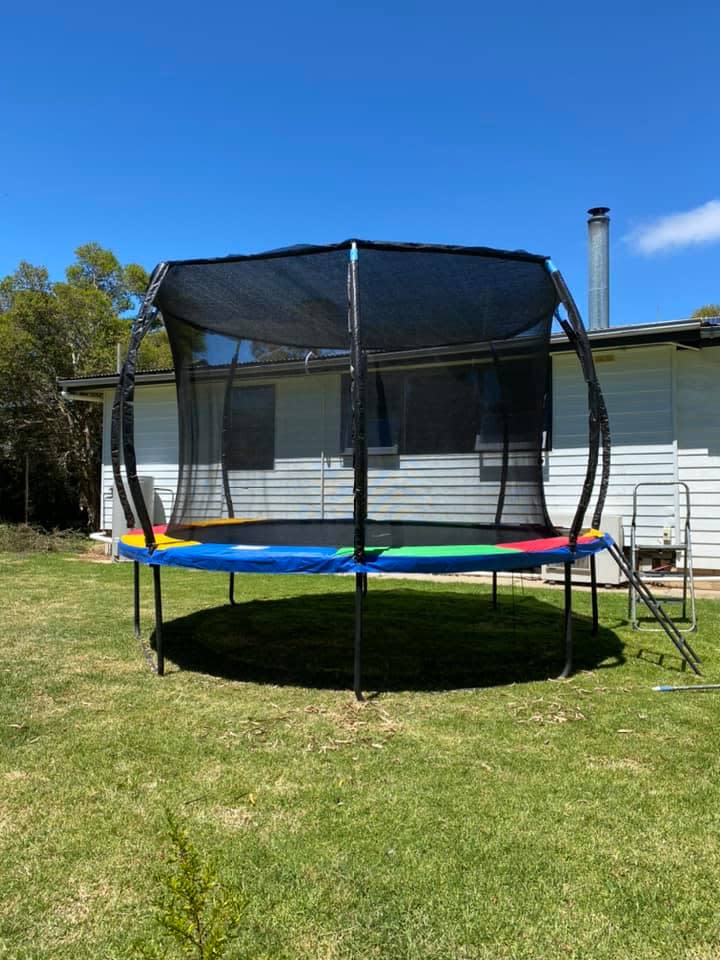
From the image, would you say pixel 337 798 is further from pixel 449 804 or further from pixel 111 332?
pixel 111 332

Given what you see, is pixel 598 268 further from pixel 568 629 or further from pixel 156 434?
pixel 156 434

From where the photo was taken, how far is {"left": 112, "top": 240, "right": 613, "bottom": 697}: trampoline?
3613mm

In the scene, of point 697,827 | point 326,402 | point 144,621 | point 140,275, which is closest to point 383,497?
point 326,402

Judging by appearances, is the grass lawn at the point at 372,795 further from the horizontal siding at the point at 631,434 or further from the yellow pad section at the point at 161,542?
the horizontal siding at the point at 631,434

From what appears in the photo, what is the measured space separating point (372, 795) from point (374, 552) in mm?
1265

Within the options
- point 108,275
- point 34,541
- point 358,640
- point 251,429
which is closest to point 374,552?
point 358,640

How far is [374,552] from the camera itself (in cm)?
331

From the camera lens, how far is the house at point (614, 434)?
4.69m

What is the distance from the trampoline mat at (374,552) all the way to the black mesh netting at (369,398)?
0.14 feet

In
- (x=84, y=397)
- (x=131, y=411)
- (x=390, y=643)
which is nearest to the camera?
(x=131, y=411)

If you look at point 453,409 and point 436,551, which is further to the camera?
point 453,409

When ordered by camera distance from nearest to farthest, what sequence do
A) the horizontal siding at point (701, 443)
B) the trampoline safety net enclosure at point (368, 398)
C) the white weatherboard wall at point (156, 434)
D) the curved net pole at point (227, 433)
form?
the trampoline safety net enclosure at point (368, 398) < the curved net pole at point (227, 433) < the horizontal siding at point (701, 443) < the white weatherboard wall at point (156, 434)

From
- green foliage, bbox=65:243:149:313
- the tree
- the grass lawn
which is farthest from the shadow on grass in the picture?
green foliage, bbox=65:243:149:313

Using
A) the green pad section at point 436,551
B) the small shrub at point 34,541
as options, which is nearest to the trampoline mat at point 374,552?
the green pad section at point 436,551
